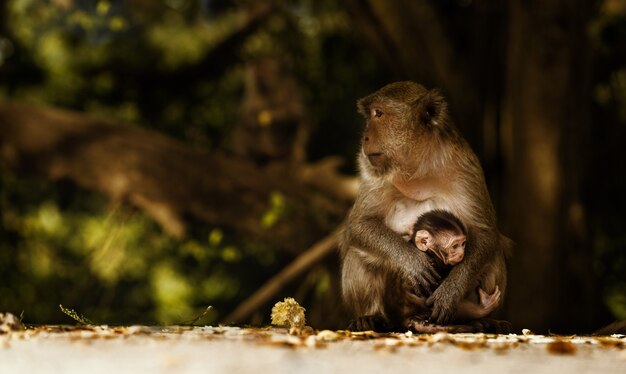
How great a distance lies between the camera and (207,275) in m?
11.4

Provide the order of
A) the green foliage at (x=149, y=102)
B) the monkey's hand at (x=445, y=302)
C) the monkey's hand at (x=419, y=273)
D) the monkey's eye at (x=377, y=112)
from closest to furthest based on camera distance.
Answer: the monkey's hand at (x=445, y=302) → the monkey's hand at (x=419, y=273) → the monkey's eye at (x=377, y=112) → the green foliage at (x=149, y=102)

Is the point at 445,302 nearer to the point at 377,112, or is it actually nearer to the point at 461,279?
the point at 461,279

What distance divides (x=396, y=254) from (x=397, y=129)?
62cm

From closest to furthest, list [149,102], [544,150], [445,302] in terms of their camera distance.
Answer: [445,302] < [544,150] < [149,102]

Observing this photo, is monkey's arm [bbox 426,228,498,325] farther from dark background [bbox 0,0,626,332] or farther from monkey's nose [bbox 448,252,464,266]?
dark background [bbox 0,0,626,332]

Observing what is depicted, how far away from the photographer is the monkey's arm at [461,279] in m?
4.47

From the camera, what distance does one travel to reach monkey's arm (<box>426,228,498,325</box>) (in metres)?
4.47

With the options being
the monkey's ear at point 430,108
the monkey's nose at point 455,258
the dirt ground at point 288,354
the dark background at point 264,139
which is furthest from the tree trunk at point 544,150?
the dirt ground at point 288,354

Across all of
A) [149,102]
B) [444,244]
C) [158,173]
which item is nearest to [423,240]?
[444,244]

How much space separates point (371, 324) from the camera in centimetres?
459

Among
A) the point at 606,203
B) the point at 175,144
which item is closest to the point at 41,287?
the point at 175,144

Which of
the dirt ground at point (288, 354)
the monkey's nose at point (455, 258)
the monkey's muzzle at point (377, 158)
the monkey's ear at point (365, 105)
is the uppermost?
the monkey's ear at point (365, 105)

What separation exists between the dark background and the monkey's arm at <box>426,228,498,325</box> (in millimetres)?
1967

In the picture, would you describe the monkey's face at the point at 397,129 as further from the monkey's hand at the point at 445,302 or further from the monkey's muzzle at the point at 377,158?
the monkey's hand at the point at 445,302
